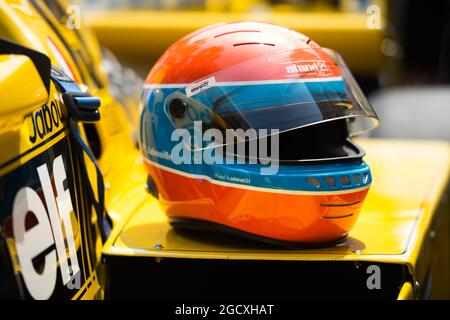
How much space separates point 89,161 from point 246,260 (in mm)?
423

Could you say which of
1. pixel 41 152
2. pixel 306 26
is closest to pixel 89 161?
pixel 41 152

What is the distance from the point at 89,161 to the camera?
177 centimetres

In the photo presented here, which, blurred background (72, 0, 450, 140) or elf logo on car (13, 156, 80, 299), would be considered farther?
blurred background (72, 0, 450, 140)

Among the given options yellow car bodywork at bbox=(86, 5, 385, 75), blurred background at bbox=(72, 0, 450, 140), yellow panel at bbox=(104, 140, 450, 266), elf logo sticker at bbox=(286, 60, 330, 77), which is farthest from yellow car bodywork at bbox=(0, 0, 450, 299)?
yellow car bodywork at bbox=(86, 5, 385, 75)

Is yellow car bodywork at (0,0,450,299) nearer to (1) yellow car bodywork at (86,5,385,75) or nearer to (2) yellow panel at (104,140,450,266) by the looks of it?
(2) yellow panel at (104,140,450,266)

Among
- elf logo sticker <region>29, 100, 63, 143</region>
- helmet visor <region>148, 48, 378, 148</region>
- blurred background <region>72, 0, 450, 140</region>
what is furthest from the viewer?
blurred background <region>72, 0, 450, 140</region>

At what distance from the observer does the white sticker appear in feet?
5.58

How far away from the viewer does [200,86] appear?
1713 millimetres

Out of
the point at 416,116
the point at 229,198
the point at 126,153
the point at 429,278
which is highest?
the point at 229,198

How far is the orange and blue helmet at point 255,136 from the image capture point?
1.67 metres

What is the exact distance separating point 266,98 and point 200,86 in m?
0.15

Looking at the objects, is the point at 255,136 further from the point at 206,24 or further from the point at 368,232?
→ the point at 206,24

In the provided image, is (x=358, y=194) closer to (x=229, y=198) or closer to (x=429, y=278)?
(x=229, y=198)
